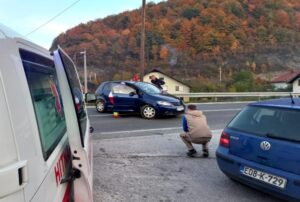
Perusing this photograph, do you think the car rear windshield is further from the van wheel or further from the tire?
the van wheel

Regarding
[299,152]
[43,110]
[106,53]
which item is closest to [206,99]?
→ [299,152]

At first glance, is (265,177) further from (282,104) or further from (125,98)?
(125,98)

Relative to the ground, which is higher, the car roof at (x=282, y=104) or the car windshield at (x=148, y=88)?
the car roof at (x=282, y=104)

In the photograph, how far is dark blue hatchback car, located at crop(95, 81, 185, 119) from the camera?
11828mm

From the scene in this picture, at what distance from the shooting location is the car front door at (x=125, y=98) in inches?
486

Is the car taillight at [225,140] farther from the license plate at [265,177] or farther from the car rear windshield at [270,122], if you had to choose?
the license plate at [265,177]

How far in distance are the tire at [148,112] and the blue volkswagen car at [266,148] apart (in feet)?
23.5

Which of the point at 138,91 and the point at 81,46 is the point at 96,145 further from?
the point at 81,46

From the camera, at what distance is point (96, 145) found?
754 centimetres

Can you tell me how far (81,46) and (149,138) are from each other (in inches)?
1697

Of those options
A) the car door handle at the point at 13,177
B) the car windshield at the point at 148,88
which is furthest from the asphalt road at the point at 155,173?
the car windshield at the point at 148,88

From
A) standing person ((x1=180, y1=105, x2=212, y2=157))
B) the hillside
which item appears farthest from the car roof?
the hillside

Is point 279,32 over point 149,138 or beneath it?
over

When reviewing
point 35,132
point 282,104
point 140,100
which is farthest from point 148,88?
point 35,132
